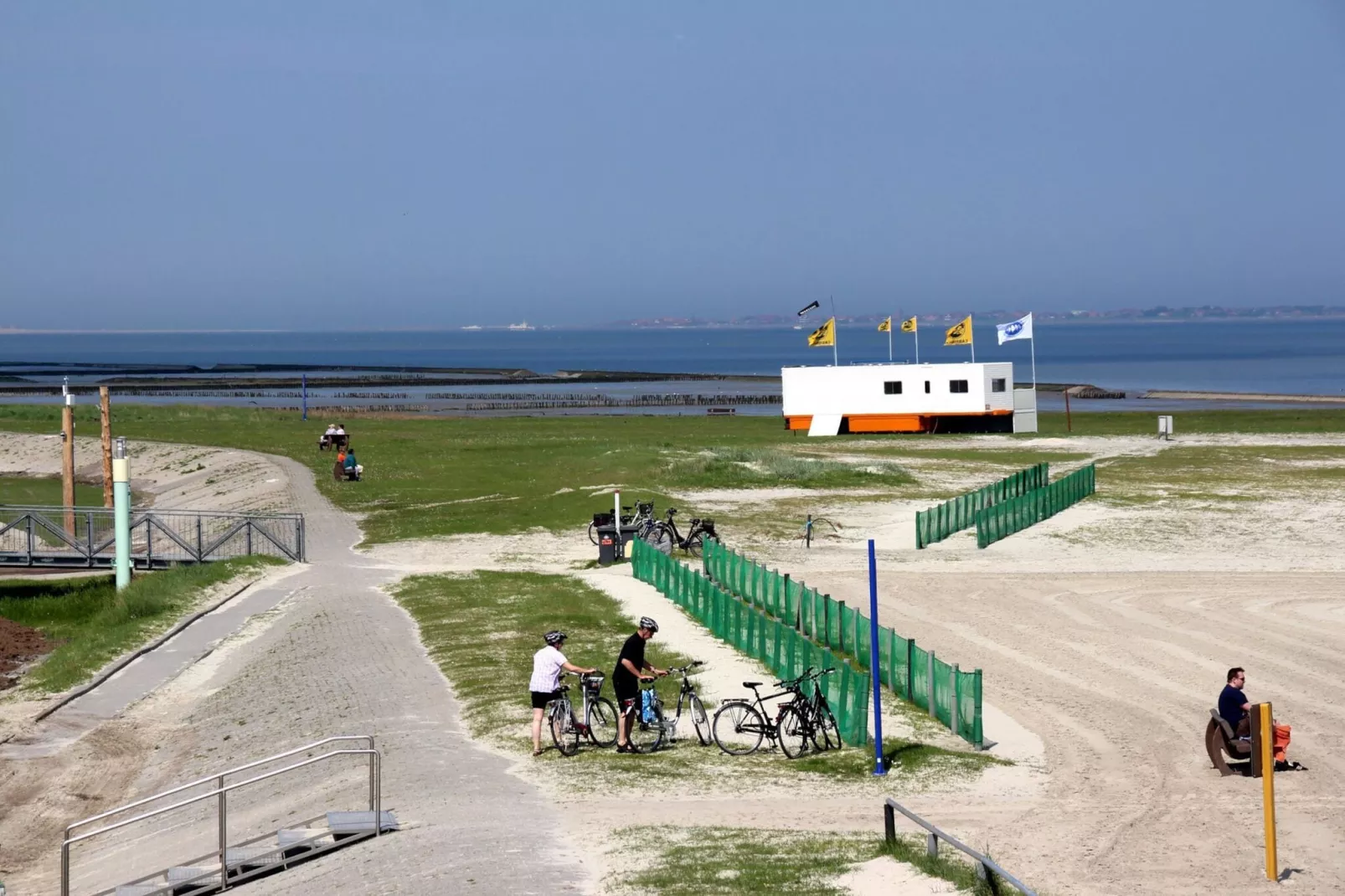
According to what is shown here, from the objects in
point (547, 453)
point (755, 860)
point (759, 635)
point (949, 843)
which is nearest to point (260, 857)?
point (755, 860)

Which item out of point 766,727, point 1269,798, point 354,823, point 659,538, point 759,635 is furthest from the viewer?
point 659,538

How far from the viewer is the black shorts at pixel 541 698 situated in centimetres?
2078

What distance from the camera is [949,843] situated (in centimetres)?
1546

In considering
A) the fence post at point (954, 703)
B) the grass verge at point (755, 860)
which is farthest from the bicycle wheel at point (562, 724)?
the fence post at point (954, 703)

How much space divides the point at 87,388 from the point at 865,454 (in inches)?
4744

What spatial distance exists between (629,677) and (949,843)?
20.0 feet

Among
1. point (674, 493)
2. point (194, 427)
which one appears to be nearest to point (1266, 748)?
point (674, 493)

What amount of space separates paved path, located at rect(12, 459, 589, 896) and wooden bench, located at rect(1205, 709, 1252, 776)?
883cm

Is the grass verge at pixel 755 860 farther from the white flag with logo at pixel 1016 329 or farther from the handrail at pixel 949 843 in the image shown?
the white flag with logo at pixel 1016 329

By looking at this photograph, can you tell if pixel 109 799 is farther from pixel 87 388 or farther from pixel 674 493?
pixel 87 388

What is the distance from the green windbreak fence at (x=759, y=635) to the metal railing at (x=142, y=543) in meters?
9.96

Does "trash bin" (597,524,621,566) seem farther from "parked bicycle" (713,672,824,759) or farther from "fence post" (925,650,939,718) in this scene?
"parked bicycle" (713,672,824,759)

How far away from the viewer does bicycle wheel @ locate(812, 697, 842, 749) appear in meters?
21.6

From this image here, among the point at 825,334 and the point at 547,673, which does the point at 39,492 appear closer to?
the point at 825,334
